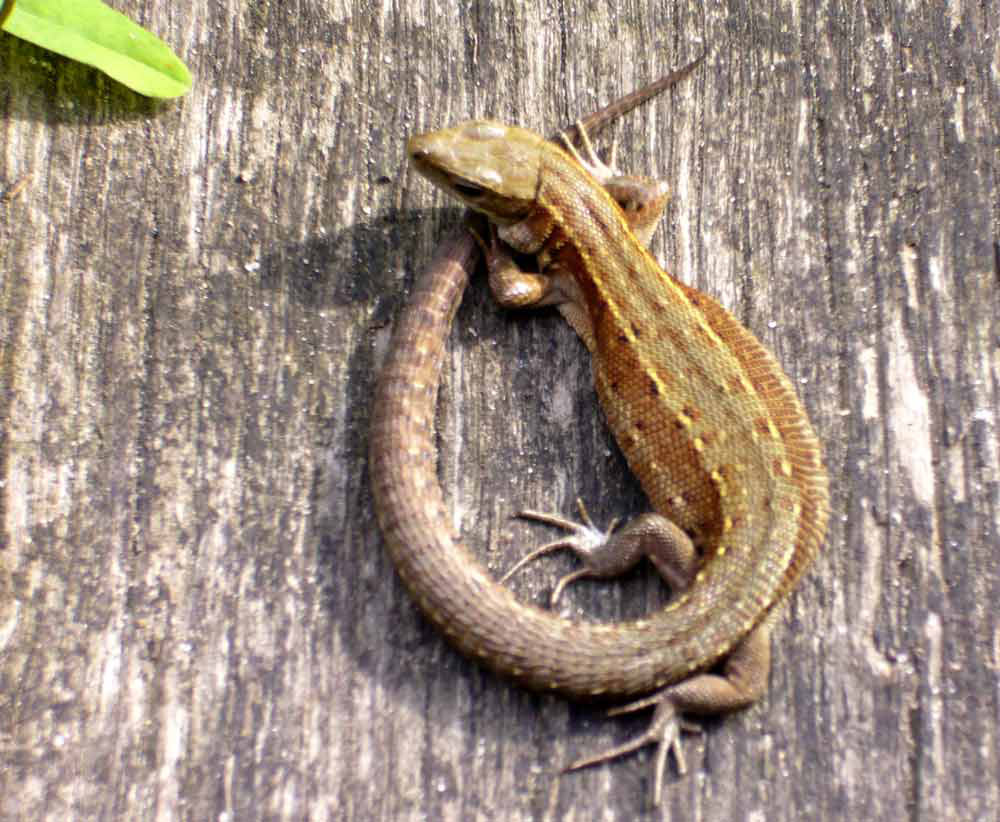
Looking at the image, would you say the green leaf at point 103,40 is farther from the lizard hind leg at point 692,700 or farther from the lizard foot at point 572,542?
the lizard hind leg at point 692,700

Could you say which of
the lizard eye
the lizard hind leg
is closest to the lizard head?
the lizard eye

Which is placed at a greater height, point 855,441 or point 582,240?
point 582,240

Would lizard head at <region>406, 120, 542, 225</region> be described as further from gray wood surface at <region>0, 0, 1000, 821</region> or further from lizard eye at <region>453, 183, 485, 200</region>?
gray wood surface at <region>0, 0, 1000, 821</region>

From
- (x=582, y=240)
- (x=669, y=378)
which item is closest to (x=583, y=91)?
(x=582, y=240)

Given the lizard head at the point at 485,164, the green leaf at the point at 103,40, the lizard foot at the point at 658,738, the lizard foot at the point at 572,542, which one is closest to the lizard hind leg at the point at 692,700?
the lizard foot at the point at 658,738

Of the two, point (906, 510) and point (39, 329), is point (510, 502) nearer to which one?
point (906, 510)

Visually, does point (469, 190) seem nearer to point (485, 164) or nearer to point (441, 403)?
point (485, 164)

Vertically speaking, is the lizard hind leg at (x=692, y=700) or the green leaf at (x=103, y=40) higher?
the green leaf at (x=103, y=40)
